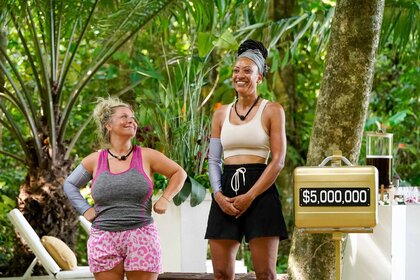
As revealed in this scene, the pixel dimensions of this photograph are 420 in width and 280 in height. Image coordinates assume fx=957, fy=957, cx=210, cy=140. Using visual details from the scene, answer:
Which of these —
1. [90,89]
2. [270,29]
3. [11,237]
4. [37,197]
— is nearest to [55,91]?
[37,197]

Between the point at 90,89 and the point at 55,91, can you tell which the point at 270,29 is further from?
the point at 90,89

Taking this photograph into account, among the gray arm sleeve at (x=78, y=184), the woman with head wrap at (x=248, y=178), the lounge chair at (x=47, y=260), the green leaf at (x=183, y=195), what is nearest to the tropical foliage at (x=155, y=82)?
the green leaf at (x=183, y=195)

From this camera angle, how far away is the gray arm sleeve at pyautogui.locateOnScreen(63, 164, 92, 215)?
4.62m

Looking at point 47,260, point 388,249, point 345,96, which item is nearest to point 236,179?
point 388,249

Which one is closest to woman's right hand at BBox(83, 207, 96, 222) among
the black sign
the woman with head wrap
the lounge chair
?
the woman with head wrap

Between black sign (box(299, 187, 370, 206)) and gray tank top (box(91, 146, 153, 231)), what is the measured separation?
2.67 ft

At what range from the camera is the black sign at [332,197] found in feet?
13.1

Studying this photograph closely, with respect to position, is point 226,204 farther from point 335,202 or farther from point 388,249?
point 388,249

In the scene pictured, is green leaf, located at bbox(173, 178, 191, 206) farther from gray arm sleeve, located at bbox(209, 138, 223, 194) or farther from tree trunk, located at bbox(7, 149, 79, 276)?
gray arm sleeve, located at bbox(209, 138, 223, 194)

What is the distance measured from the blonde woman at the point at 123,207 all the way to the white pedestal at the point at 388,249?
148 cm

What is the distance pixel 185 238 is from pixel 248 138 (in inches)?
98.4

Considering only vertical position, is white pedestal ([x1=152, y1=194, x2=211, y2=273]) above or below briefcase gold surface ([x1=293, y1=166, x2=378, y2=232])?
below

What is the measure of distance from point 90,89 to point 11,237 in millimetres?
2339

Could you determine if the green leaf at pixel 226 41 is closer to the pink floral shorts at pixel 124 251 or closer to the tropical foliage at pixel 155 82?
the tropical foliage at pixel 155 82
